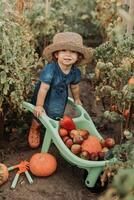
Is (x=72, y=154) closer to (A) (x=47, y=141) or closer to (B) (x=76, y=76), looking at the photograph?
(A) (x=47, y=141)

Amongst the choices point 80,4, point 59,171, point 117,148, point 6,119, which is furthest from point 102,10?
point 117,148

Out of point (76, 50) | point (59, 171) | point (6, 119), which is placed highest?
point (76, 50)

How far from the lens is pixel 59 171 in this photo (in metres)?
3.02

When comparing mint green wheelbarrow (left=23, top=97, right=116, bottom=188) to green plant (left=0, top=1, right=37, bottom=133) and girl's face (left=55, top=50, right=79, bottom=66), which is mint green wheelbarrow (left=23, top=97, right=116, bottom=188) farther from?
girl's face (left=55, top=50, right=79, bottom=66)

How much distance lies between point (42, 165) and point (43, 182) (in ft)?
0.45

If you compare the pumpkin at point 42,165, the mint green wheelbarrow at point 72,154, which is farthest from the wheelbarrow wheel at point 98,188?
the pumpkin at point 42,165

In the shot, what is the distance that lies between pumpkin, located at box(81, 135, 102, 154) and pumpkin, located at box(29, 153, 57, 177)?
0.26 m

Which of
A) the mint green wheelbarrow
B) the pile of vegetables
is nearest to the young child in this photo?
the mint green wheelbarrow

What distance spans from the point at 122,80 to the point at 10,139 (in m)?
1.05

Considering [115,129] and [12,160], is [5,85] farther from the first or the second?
[115,129]

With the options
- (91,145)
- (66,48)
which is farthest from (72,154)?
(66,48)

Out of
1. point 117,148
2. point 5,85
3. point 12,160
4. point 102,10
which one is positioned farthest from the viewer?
point 102,10

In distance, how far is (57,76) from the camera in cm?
310

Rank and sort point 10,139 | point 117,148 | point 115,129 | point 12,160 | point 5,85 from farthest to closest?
point 115,129, point 10,139, point 12,160, point 5,85, point 117,148
